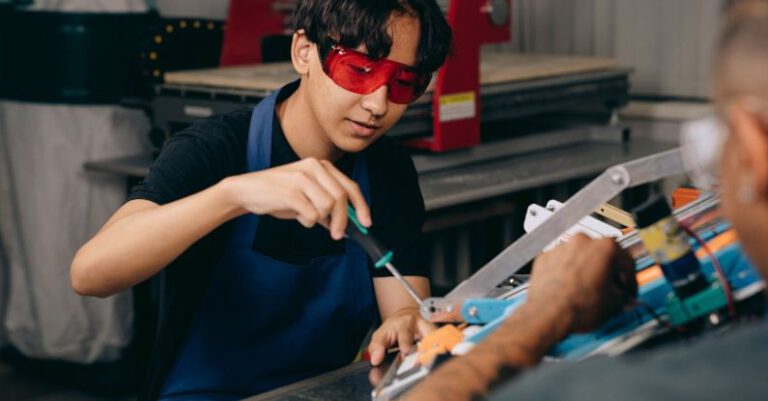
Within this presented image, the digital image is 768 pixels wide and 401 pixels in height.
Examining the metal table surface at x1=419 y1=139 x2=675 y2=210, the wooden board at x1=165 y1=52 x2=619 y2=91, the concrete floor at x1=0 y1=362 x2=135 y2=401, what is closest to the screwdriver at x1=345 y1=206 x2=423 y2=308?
the metal table surface at x1=419 y1=139 x2=675 y2=210

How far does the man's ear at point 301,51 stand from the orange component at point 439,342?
2.07ft

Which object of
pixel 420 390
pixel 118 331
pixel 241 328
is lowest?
pixel 118 331

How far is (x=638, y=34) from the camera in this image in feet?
12.8

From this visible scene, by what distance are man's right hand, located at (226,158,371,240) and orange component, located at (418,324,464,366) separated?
0.15m

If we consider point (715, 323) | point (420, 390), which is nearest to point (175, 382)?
point (420, 390)

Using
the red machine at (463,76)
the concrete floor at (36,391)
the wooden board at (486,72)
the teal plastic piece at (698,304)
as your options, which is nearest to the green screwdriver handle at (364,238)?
the teal plastic piece at (698,304)

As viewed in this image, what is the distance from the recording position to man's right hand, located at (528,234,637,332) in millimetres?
1053

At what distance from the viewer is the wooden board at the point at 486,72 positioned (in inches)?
109

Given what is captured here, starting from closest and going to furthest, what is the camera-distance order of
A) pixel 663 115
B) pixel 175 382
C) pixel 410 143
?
pixel 175 382 → pixel 410 143 → pixel 663 115

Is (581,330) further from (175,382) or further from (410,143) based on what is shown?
(410,143)

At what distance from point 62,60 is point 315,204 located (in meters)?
2.31

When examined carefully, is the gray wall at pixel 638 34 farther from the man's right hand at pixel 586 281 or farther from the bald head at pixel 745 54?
the bald head at pixel 745 54

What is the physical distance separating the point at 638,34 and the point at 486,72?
3.28 ft

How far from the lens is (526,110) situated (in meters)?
3.14
